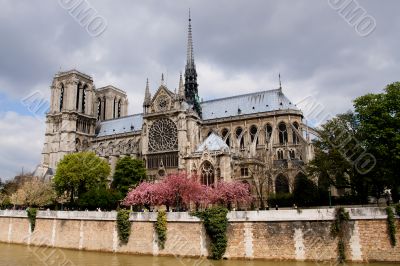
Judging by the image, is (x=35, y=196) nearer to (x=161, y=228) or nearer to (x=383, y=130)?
(x=161, y=228)

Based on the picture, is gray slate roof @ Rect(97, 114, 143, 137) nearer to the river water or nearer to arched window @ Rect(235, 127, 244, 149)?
arched window @ Rect(235, 127, 244, 149)

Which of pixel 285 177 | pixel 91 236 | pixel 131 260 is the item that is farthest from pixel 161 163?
pixel 131 260

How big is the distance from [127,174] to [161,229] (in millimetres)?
25186

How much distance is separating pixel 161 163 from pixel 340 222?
116ft

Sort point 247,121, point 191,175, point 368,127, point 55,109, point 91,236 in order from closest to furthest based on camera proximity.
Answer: point 368,127 → point 91,236 → point 191,175 → point 247,121 → point 55,109

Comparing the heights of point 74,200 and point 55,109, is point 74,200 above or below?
below

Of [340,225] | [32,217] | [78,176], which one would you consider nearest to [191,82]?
[78,176]

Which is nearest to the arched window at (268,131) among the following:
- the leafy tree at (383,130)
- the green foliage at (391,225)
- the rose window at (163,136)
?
the rose window at (163,136)

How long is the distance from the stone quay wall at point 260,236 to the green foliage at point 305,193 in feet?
43.2

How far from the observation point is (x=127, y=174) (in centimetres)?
5219

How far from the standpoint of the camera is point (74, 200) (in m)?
53.1

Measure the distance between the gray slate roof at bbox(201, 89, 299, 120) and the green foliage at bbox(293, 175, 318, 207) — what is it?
21.0 meters

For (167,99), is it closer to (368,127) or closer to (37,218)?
(37,218)

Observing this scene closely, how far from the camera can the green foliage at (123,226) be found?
29734mm
